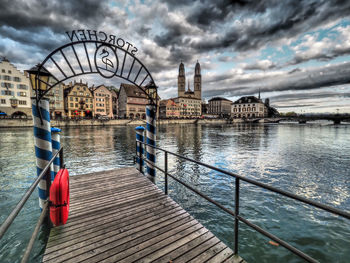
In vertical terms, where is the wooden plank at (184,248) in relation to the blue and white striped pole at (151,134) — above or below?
below

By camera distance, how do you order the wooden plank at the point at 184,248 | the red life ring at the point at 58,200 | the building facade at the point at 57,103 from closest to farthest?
the wooden plank at the point at 184,248 < the red life ring at the point at 58,200 < the building facade at the point at 57,103

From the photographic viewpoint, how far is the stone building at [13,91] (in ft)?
155

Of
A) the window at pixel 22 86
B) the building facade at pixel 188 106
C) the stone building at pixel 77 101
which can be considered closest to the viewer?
the window at pixel 22 86

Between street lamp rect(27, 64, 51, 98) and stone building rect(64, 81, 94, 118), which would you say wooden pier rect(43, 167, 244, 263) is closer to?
street lamp rect(27, 64, 51, 98)

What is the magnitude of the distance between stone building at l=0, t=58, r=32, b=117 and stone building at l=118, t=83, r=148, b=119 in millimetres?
35730

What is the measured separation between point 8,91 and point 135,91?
4515 cm

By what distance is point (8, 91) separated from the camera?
47594 millimetres

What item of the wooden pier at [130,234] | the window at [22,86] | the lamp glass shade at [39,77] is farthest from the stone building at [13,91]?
the wooden pier at [130,234]

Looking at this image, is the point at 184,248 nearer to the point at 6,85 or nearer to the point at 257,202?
the point at 257,202

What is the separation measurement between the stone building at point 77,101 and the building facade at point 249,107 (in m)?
105

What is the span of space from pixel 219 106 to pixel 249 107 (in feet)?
100

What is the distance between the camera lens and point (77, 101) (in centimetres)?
6419

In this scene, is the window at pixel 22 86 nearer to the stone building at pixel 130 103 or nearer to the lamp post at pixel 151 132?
the stone building at pixel 130 103

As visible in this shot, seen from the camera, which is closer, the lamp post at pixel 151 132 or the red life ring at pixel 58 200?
the red life ring at pixel 58 200
